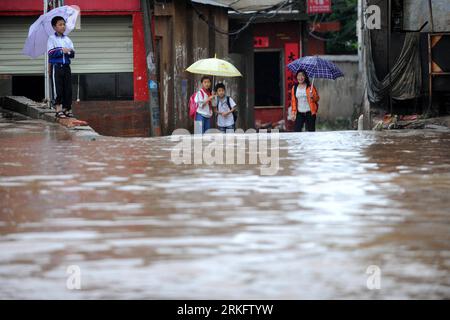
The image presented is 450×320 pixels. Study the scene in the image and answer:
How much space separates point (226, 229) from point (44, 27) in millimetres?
10977

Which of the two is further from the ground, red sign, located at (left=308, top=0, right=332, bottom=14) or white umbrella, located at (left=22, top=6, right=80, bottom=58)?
red sign, located at (left=308, top=0, right=332, bottom=14)

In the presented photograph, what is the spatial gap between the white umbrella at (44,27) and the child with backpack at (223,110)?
2595mm

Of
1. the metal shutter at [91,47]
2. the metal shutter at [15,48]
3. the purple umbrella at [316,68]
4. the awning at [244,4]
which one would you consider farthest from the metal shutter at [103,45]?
the purple umbrella at [316,68]

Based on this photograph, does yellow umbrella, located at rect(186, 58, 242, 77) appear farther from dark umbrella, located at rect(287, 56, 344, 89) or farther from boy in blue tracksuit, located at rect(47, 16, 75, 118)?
boy in blue tracksuit, located at rect(47, 16, 75, 118)

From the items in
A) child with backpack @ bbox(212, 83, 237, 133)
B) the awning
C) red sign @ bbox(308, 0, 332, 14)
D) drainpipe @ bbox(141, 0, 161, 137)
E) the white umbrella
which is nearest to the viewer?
the white umbrella

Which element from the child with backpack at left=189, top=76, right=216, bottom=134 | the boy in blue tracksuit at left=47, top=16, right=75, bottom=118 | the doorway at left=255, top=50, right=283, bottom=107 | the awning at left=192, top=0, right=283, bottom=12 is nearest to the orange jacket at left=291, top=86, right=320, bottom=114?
the child with backpack at left=189, top=76, right=216, bottom=134

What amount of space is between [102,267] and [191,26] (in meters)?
17.5

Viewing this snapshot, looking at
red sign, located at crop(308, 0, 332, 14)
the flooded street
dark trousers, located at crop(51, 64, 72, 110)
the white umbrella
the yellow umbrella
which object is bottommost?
the flooded street

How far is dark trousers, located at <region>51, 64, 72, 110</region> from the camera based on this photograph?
12.3 metres

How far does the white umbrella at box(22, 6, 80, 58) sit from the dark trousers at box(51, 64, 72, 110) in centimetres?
103

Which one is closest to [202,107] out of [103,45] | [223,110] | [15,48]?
[223,110]

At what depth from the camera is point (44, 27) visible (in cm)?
1402

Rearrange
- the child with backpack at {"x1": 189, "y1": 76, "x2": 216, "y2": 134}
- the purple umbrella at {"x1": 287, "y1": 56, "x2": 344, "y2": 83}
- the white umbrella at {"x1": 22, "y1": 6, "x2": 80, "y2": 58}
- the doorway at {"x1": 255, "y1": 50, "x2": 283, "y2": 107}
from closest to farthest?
the white umbrella at {"x1": 22, "y1": 6, "x2": 80, "y2": 58}
the child with backpack at {"x1": 189, "y1": 76, "x2": 216, "y2": 134}
the purple umbrella at {"x1": 287, "y1": 56, "x2": 344, "y2": 83}
the doorway at {"x1": 255, "y1": 50, "x2": 283, "y2": 107}

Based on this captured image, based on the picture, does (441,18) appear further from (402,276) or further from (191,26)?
(402,276)
